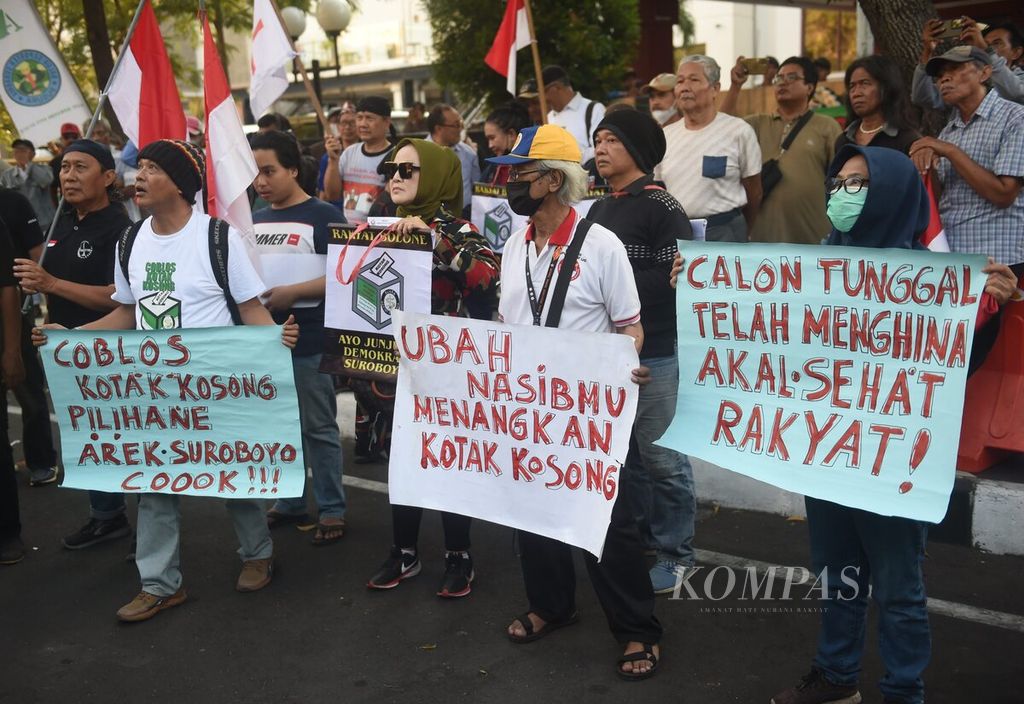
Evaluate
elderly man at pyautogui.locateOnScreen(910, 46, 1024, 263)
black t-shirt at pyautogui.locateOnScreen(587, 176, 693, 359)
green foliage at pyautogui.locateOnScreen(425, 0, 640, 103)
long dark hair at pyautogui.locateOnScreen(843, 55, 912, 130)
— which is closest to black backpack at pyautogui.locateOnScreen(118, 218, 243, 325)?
black t-shirt at pyautogui.locateOnScreen(587, 176, 693, 359)

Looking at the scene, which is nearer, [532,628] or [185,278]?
[532,628]

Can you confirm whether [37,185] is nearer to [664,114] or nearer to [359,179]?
[359,179]

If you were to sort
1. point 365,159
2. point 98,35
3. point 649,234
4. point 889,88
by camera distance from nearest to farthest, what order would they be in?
point 649,234 < point 889,88 < point 365,159 < point 98,35

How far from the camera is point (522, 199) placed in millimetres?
3648

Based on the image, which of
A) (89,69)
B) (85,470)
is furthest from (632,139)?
(89,69)

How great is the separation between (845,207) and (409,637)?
2.36 metres

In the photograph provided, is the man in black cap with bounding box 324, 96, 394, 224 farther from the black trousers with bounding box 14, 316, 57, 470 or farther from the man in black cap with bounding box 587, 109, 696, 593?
the man in black cap with bounding box 587, 109, 696, 593

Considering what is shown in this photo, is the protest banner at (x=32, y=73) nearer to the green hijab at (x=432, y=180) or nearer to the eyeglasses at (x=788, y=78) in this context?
the green hijab at (x=432, y=180)

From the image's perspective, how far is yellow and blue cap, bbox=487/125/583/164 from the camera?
3.63 metres

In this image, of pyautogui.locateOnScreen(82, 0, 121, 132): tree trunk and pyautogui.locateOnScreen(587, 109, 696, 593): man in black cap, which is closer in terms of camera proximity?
pyautogui.locateOnScreen(587, 109, 696, 593): man in black cap

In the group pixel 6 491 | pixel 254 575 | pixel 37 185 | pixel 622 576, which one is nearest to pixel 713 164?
pixel 622 576

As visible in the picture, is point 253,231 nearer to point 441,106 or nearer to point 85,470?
point 85,470

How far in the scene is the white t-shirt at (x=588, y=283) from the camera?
11.8ft

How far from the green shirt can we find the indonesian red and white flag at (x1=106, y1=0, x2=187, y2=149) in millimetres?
3572
